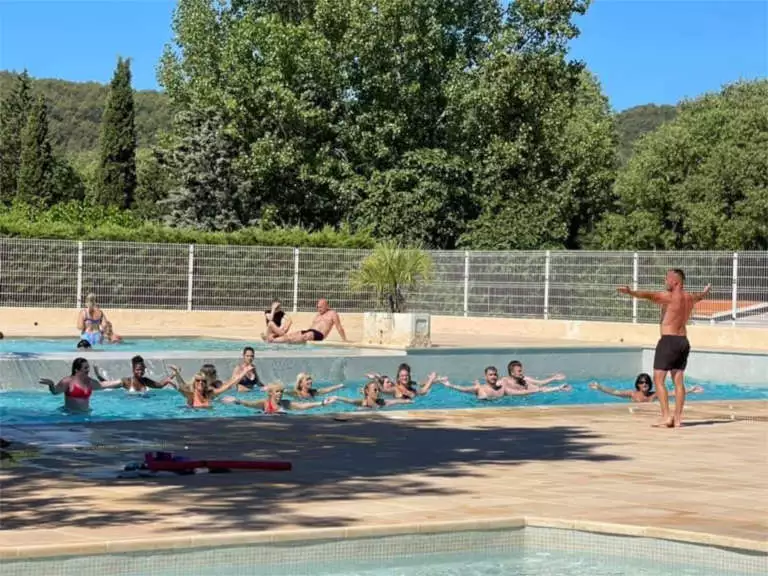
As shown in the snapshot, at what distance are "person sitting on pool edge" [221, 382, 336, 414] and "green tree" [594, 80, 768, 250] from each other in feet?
142

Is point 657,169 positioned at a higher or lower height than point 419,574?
higher

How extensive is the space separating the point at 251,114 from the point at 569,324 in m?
17.5

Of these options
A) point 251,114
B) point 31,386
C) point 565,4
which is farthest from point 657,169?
point 31,386

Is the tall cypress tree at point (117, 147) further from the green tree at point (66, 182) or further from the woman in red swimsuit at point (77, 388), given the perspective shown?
the woman in red swimsuit at point (77, 388)

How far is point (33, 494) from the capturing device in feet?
26.9

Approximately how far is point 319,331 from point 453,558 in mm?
19835

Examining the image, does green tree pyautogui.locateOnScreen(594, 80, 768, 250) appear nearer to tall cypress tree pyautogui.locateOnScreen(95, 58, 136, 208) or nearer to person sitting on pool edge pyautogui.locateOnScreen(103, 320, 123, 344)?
tall cypress tree pyautogui.locateOnScreen(95, 58, 136, 208)

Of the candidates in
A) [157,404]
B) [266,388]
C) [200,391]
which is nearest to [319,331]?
[157,404]

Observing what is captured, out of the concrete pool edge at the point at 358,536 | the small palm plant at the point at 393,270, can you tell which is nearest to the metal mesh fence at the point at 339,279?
the small palm plant at the point at 393,270

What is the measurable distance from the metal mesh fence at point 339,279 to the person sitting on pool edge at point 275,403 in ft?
44.7

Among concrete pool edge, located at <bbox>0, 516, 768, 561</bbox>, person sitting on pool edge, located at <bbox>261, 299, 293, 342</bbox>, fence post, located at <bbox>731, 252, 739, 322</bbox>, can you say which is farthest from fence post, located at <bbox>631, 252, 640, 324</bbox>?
concrete pool edge, located at <bbox>0, 516, 768, 561</bbox>

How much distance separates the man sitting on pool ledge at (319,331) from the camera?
2630 centimetres

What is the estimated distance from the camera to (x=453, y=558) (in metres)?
7.34

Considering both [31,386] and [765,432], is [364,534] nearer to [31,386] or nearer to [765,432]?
[765,432]
